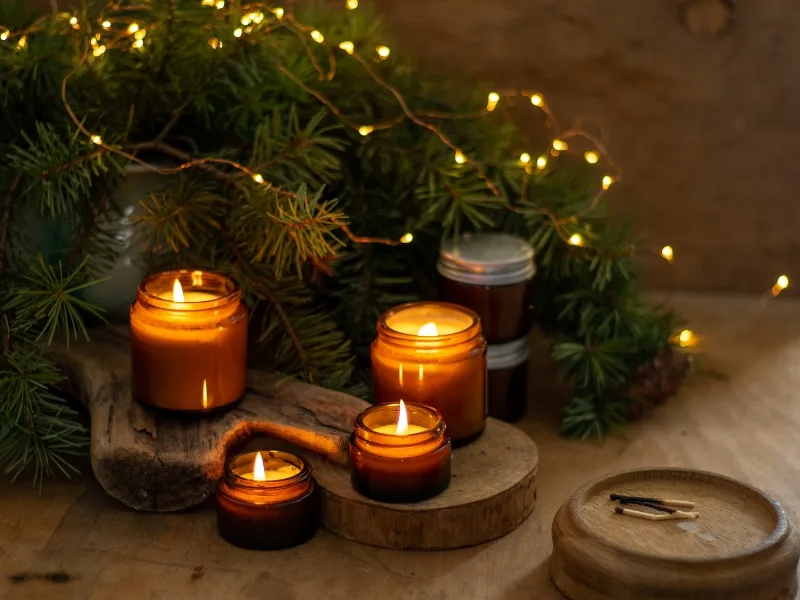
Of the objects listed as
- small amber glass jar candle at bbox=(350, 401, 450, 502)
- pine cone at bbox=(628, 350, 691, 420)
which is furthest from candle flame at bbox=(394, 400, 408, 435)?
pine cone at bbox=(628, 350, 691, 420)

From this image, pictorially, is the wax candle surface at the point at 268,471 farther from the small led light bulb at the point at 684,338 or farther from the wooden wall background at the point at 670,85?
the wooden wall background at the point at 670,85

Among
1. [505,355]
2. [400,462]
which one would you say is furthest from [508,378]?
[400,462]

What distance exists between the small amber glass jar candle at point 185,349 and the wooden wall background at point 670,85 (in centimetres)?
43

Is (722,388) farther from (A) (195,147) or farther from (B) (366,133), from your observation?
(A) (195,147)

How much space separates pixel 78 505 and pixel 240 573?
0.50 feet

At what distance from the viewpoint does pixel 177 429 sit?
85 cm

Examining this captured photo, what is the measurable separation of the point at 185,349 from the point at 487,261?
258 millimetres

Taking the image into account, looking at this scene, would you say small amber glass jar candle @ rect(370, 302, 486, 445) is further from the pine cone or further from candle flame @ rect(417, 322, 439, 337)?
the pine cone

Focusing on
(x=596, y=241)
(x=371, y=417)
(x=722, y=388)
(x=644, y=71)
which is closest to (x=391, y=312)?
(x=371, y=417)

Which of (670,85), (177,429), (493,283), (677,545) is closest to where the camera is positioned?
(677,545)

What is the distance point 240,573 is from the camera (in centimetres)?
77

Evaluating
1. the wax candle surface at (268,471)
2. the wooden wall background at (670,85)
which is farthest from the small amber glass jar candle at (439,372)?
the wooden wall background at (670,85)

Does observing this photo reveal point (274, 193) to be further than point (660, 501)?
Yes

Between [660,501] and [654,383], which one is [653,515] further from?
[654,383]
